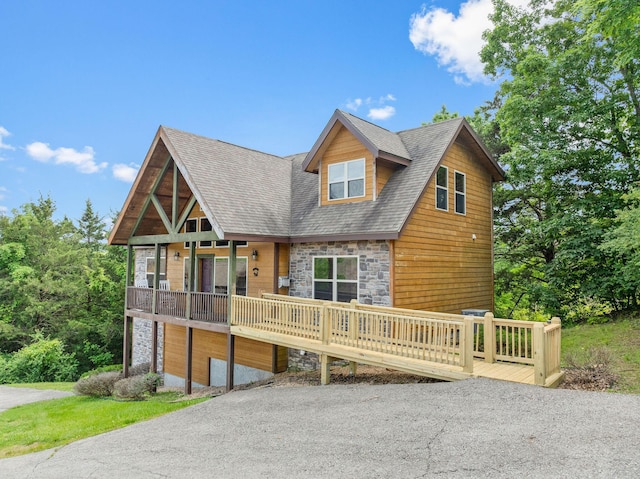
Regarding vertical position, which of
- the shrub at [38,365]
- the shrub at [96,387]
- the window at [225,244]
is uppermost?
the window at [225,244]

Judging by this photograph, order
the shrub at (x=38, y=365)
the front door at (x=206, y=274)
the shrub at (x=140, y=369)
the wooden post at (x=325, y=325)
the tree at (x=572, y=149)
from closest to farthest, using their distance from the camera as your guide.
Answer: the wooden post at (x=325, y=325) → the tree at (x=572, y=149) → the front door at (x=206, y=274) → the shrub at (x=140, y=369) → the shrub at (x=38, y=365)

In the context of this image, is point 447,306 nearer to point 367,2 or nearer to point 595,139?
point 595,139

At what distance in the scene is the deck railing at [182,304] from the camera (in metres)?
12.1

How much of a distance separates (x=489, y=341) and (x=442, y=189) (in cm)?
594

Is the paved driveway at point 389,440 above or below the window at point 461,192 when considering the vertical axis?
below

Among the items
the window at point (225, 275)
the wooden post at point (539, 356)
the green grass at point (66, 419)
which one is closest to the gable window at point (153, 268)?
the window at point (225, 275)

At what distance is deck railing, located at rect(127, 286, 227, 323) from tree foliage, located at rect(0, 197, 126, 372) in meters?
12.9

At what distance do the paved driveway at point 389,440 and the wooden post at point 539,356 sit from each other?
0.25 metres

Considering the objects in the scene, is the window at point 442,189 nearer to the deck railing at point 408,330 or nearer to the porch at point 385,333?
the porch at point 385,333

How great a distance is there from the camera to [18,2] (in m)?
33.5

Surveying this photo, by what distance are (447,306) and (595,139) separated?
9030mm

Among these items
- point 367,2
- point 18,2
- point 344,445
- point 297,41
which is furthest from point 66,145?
point 344,445

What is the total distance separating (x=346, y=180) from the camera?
41.7 feet

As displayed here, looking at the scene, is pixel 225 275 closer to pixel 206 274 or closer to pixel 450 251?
pixel 206 274
